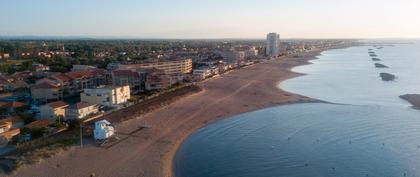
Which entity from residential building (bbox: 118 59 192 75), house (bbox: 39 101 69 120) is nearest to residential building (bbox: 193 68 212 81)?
residential building (bbox: 118 59 192 75)

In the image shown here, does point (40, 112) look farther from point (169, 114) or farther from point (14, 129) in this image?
point (169, 114)

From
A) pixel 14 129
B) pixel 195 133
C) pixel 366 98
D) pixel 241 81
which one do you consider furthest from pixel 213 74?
pixel 14 129

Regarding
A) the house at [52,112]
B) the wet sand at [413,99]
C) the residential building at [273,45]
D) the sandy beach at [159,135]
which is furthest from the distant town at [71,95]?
the residential building at [273,45]

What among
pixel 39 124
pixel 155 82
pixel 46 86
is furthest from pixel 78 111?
pixel 155 82

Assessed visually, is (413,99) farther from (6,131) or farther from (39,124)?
(6,131)

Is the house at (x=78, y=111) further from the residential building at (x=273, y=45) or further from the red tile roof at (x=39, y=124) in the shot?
the residential building at (x=273, y=45)
